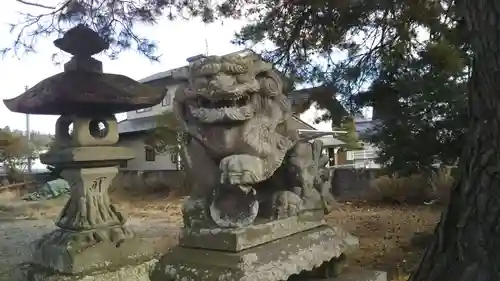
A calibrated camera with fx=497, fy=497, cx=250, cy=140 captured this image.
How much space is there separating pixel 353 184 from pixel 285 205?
9.02m

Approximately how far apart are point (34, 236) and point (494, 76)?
25.6ft

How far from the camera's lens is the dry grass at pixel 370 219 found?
4891 millimetres

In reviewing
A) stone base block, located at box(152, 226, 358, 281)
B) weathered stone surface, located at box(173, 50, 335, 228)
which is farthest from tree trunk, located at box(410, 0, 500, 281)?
weathered stone surface, located at box(173, 50, 335, 228)

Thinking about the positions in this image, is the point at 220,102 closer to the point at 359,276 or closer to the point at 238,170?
the point at 238,170

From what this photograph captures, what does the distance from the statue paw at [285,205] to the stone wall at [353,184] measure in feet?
27.4

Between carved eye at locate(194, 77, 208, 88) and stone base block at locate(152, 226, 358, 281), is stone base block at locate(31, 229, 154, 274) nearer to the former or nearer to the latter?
stone base block at locate(152, 226, 358, 281)

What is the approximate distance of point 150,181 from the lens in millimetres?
13078

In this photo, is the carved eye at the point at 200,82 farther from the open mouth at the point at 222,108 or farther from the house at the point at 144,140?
the house at the point at 144,140

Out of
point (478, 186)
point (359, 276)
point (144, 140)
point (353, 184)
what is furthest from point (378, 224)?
point (144, 140)

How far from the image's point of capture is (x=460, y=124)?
380 cm

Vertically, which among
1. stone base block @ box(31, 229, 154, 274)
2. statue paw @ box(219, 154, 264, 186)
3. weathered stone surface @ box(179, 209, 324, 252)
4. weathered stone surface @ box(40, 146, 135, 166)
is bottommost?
stone base block @ box(31, 229, 154, 274)

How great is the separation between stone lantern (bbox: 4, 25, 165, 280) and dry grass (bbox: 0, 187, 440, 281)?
242 centimetres

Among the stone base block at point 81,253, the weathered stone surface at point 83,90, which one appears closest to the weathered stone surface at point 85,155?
the weathered stone surface at point 83,90

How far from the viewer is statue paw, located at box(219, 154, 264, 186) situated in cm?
187
